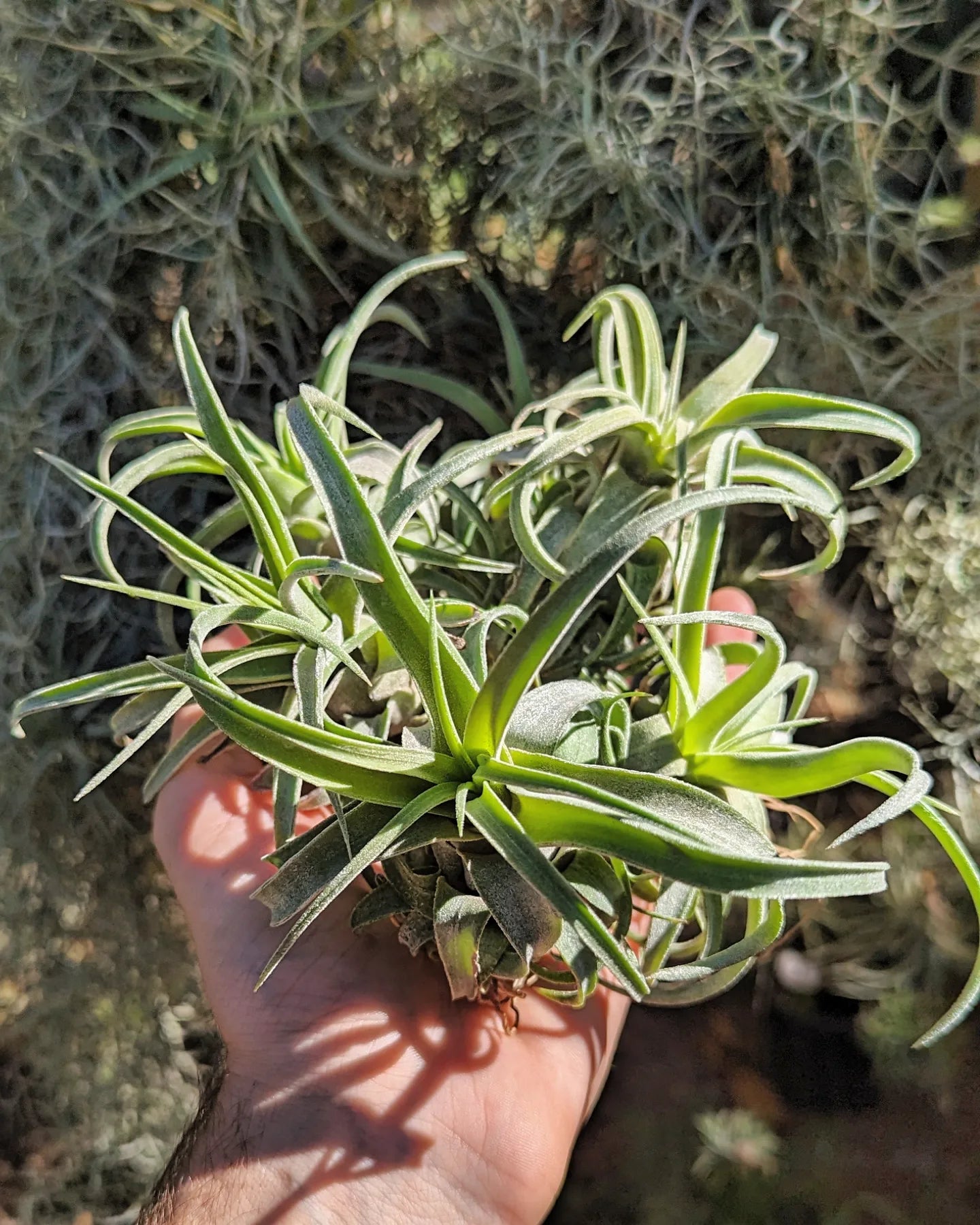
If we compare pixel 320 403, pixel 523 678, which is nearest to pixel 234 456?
pixel 320 403

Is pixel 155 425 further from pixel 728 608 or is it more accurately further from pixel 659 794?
pixel 728 608

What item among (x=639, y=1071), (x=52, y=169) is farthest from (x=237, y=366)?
(x=639, y=1071)

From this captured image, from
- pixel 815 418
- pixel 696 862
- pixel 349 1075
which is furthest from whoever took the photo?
pixel 349 1075

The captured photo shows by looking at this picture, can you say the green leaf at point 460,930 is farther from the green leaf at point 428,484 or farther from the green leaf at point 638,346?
the green leaf at point 638,346

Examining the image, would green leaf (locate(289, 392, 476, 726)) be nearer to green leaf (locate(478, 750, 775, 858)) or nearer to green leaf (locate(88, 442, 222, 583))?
green leaf (locate(478, 750, 775, 858))

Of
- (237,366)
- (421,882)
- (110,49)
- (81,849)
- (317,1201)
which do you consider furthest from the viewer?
A: (81,849)

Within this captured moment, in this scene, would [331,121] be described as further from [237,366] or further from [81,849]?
[81,849]

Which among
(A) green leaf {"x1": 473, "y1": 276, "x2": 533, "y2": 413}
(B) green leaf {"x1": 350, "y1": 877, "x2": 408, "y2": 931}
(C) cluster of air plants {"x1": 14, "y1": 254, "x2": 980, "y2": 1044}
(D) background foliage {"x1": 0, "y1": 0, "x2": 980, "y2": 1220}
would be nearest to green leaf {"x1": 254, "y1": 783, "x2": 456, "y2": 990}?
(C) cluster of air plants {"x1": 14, "y1": 254, "x2": 980, "y2": 1044}
